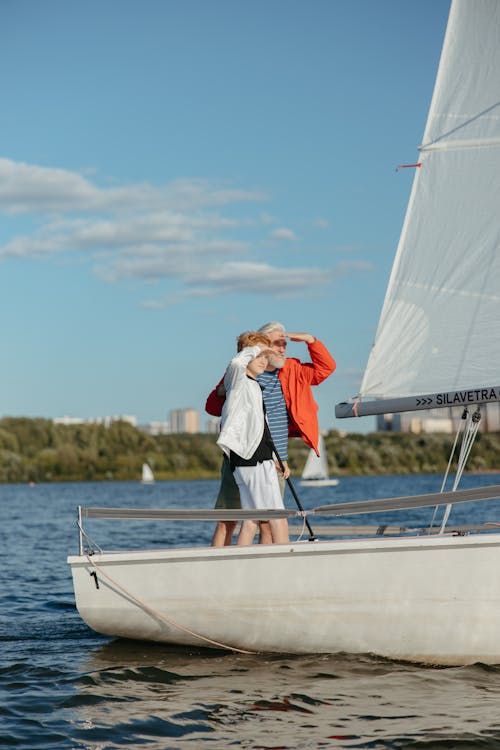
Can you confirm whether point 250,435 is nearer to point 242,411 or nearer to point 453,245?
point 242,411

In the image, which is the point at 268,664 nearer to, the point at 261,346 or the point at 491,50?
the point at 261,346

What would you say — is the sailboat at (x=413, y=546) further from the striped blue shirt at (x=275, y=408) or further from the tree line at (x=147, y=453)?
the tree line at (x=147, y=453)

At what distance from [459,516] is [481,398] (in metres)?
20.1

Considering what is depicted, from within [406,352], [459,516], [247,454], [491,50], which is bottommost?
[459,516]

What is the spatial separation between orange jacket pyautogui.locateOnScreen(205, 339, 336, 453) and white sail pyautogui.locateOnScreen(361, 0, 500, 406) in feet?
1.49

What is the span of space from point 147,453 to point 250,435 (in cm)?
9361

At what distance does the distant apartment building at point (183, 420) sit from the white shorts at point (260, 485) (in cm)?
17198

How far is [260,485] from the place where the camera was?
726 cm

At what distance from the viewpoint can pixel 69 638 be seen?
8.63 m

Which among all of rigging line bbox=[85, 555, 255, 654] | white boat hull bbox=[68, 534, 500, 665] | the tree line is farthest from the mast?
the tree line

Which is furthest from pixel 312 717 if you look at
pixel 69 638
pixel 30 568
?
pixel 30 568

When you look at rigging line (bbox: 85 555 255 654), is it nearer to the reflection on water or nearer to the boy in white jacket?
the reflection on water

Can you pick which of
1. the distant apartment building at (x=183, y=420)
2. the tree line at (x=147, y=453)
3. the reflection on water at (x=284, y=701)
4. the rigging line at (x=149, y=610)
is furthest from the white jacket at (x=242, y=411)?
the distant apartment building at (x=183, y=420)

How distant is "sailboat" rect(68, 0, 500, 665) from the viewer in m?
6.65
